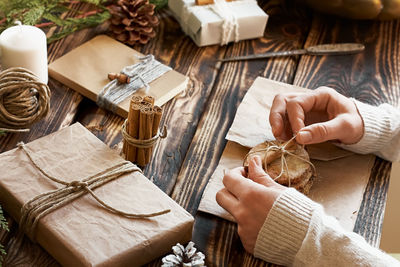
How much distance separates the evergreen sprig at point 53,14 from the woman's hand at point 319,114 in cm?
59

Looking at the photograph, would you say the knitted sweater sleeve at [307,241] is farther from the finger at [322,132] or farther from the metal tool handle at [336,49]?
the metal tool handle at [336,49]

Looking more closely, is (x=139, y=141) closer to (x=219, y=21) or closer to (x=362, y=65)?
(x=219, y=21)

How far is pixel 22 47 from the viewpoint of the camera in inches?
50.1

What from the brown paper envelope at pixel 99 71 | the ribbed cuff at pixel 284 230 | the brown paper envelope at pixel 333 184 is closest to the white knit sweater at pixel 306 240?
the ribbed cuff at pixel 284 230

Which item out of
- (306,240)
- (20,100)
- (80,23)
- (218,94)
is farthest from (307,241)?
(80,23)

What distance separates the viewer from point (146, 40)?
1.58 metres

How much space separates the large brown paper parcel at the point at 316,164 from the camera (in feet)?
3.93

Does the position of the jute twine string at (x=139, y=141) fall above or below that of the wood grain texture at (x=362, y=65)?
above

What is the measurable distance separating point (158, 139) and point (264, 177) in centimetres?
29

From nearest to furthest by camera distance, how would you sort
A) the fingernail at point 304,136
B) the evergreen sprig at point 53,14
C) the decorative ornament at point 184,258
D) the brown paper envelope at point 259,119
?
the decorative ornament at point 184,258 < the fingernail at point 304,136 < the brown paper envelope at point 259,119 < the evergreen sprig at point 53,14

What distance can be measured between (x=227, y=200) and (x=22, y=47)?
57cm

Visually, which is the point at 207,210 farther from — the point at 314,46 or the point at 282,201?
the point at 314,46

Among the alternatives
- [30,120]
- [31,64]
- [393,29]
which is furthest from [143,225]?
[393,29]

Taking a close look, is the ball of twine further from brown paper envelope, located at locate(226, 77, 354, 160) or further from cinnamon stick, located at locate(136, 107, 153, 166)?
brown paper envelope, located at locate(226, 77, 354, 160)
